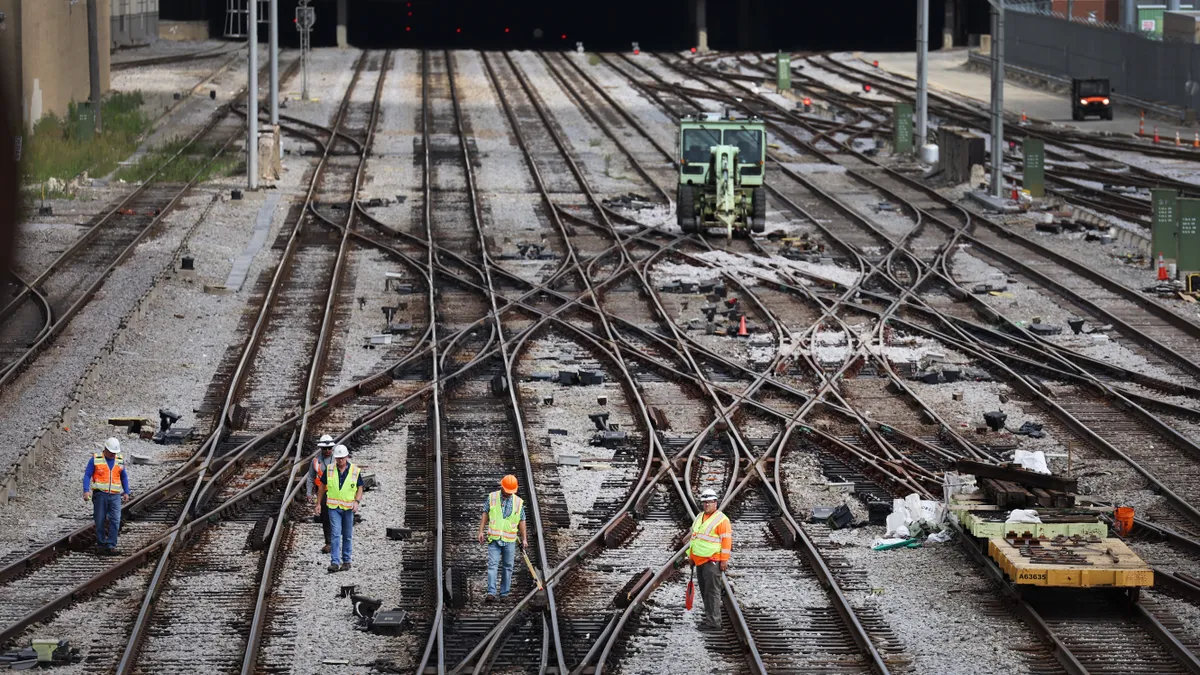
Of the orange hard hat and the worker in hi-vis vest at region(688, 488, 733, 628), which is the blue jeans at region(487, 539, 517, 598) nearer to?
the orange hard hat

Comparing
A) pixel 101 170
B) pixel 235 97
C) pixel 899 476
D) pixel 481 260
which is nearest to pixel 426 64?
pixel 235 97

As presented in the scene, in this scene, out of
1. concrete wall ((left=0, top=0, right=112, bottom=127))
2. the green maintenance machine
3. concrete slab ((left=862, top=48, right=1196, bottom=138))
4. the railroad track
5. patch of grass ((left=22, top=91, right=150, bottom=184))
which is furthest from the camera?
concrete slab ((left=862, top=48, right=1196, bottom=138))

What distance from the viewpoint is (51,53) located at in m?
46.3

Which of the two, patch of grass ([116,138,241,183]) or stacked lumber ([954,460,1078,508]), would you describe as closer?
stacked lumber ([954,460,1078,508])

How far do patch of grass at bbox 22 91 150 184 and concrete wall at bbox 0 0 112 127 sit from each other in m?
0.56

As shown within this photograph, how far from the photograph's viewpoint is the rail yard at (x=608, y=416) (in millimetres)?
12648

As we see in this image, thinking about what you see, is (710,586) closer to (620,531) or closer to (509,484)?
(509,484)

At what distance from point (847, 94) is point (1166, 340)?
127 ft

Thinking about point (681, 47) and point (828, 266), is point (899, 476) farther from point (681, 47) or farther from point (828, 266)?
point (681, 47)

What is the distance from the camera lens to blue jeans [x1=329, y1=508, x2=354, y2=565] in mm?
13805

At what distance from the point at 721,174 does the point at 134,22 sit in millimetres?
51090

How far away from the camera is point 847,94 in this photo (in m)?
62.2

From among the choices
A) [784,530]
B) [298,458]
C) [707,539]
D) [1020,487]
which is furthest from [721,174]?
[707,539]

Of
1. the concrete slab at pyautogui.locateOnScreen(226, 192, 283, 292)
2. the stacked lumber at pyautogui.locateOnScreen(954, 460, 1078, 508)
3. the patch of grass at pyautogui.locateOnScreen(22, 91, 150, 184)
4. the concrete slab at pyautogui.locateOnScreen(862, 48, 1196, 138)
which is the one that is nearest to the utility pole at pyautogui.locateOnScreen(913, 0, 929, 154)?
the concrete slab at pyautogui.locateOnScreen(862, 48, 1196, 138)
